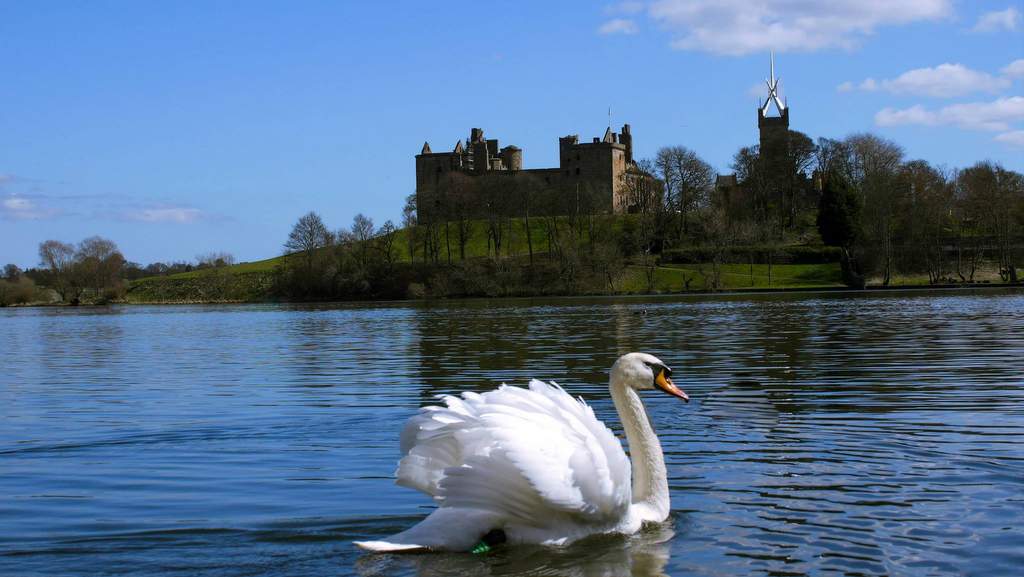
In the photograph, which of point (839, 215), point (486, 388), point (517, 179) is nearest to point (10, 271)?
point (517, 179)

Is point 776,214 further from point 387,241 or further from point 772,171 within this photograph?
point 387,241

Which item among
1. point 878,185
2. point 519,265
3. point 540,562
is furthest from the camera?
point 519,265

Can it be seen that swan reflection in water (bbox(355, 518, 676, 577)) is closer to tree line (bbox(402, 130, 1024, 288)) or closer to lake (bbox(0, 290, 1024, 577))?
lake (bbox(0, 290, 1024, 577))

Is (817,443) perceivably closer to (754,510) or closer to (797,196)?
(754,510)

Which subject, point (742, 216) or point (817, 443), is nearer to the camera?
point (817, 443)

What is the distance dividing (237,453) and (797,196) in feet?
439

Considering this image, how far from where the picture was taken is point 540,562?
838 cm

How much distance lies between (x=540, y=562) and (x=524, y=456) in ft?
3.33

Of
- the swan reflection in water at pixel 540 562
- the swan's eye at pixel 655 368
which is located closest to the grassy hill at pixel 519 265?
the swan's eye at pixel 655 368

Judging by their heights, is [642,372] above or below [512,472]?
above

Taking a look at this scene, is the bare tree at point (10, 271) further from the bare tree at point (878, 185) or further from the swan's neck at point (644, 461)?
the swan's neck at point (644, 461)

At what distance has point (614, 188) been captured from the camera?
557 feet

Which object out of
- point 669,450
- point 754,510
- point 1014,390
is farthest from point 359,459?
point 1014,390

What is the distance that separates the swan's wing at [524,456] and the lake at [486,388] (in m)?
0.51
